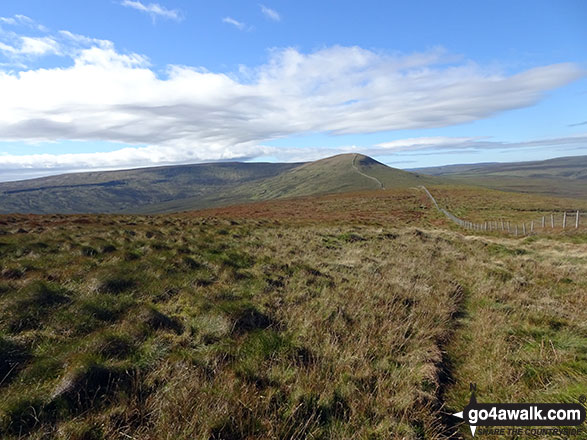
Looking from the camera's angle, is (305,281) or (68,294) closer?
(68,294)

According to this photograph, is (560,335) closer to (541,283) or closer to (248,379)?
(541,283)

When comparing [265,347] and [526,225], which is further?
[526,225]

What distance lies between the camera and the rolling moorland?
3.94 m

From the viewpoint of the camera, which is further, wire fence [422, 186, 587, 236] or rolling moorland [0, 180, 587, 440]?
wire fence [422, 186, 587, 236]

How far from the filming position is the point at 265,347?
5.65 meters

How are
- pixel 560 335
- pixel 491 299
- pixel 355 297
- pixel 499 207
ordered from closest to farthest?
pixel 560 335 < pixel 355 297 < pixel 491 299 < pixel 499 207

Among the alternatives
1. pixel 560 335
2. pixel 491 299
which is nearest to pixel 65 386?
A: pixel 560 335

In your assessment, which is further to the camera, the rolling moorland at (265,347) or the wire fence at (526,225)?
the wire fence at (526,225)

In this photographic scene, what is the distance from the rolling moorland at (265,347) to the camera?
3939 mm

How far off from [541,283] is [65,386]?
13184 mm

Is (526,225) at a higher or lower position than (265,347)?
lower

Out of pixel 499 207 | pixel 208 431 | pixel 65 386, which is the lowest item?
pixel 499 207

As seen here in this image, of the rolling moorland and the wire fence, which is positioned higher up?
the rolling moorland

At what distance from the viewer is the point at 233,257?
39.5 feet
